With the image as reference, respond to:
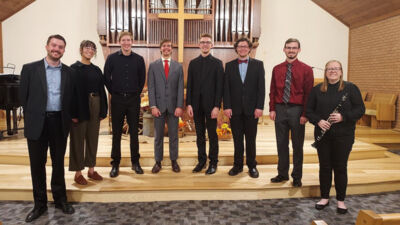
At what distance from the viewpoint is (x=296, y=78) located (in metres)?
2.97

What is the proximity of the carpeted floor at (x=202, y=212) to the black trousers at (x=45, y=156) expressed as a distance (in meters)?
0.19

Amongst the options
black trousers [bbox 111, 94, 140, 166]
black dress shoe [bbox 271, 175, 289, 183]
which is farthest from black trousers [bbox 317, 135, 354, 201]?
black trousers [bbox 111, 94, 140, 166]

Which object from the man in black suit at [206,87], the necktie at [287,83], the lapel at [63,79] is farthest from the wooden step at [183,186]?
the lapel at [63,79]

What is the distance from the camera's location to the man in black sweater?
315 centimetres

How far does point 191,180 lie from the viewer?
10.6 ft

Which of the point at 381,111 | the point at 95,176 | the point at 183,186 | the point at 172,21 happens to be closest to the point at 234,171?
the point at 183,186

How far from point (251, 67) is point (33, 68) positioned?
6.69 feet

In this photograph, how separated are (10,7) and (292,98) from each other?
700 cm

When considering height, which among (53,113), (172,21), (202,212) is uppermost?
(172,21)

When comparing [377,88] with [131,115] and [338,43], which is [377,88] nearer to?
[338,43]

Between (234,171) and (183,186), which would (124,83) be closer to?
(183,186)

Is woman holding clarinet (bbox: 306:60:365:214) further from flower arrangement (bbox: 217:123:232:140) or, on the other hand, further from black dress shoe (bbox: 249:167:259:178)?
flower arrangement (bbox: 217:123:232:140)

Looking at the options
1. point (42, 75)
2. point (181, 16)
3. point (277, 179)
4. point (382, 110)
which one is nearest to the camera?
point (42, 75)

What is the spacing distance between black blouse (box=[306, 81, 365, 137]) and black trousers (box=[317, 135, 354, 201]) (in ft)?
0.22
